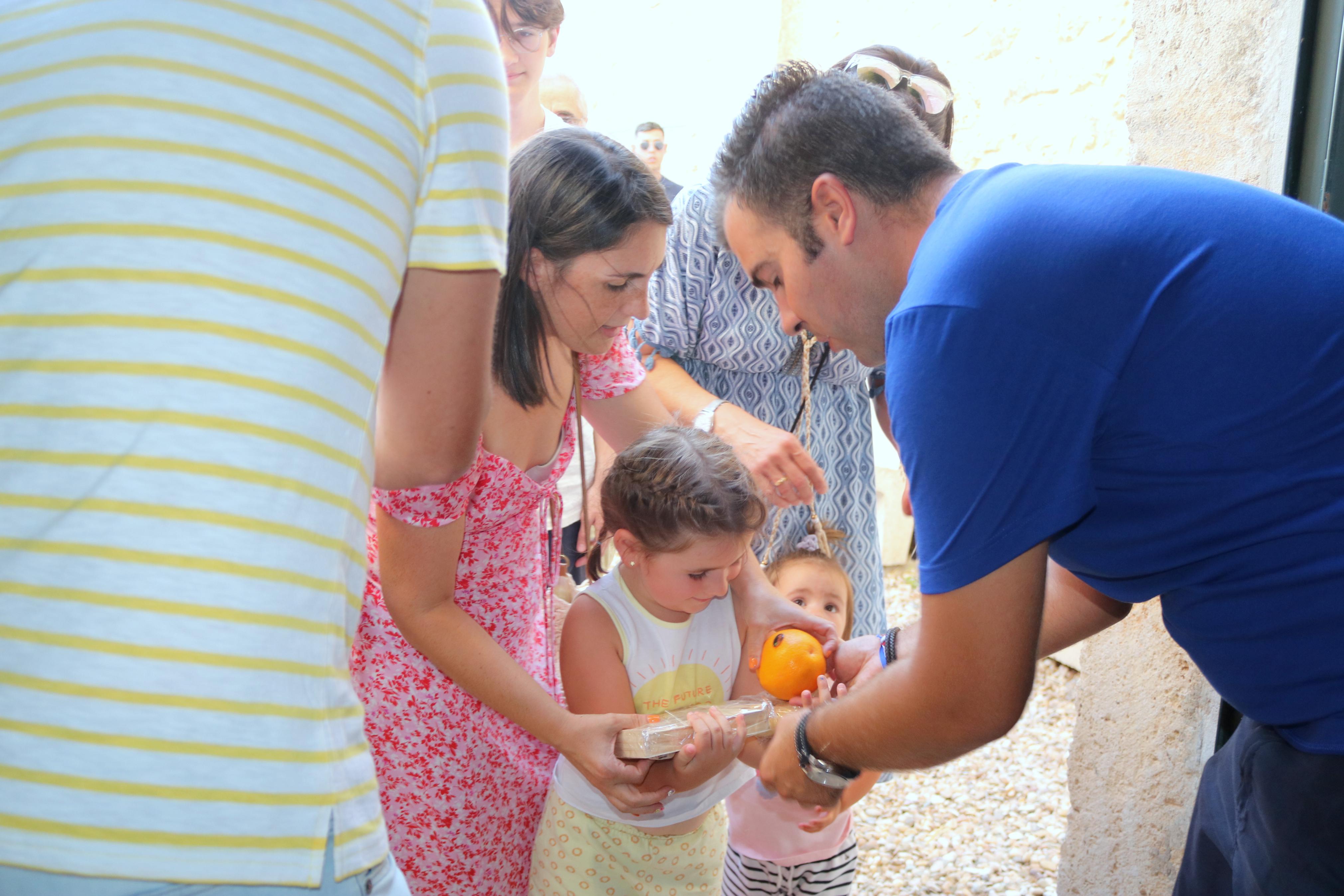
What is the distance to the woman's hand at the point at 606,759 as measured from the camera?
1.79 meters

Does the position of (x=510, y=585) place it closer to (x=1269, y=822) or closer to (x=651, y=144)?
(x=1269, y=822)

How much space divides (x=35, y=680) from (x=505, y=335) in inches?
49.2

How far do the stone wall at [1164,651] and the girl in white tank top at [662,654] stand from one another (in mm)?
1144

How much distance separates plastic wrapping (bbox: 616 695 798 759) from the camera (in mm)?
1803

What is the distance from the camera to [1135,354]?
4.19 feet

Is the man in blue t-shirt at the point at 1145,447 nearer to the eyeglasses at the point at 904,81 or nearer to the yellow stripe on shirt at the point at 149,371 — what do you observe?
the yellow stripe on shirt at the point at 149,371

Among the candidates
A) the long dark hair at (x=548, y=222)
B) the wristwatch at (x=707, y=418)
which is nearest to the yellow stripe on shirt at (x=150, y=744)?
the long dark hair at (x=548, y=222)

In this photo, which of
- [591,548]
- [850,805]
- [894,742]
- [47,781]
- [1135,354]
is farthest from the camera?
[591,548]

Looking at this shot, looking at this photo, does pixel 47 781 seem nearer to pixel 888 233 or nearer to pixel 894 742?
pixel 894 742

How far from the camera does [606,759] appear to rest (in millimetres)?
1789

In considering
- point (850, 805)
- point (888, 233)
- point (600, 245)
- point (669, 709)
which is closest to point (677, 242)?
point (600, 245)

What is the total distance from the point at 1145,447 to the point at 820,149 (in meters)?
0.77

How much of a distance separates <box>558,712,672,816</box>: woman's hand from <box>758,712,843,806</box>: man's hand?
0.75 feet

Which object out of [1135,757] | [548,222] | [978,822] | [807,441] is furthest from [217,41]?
[978,822]
